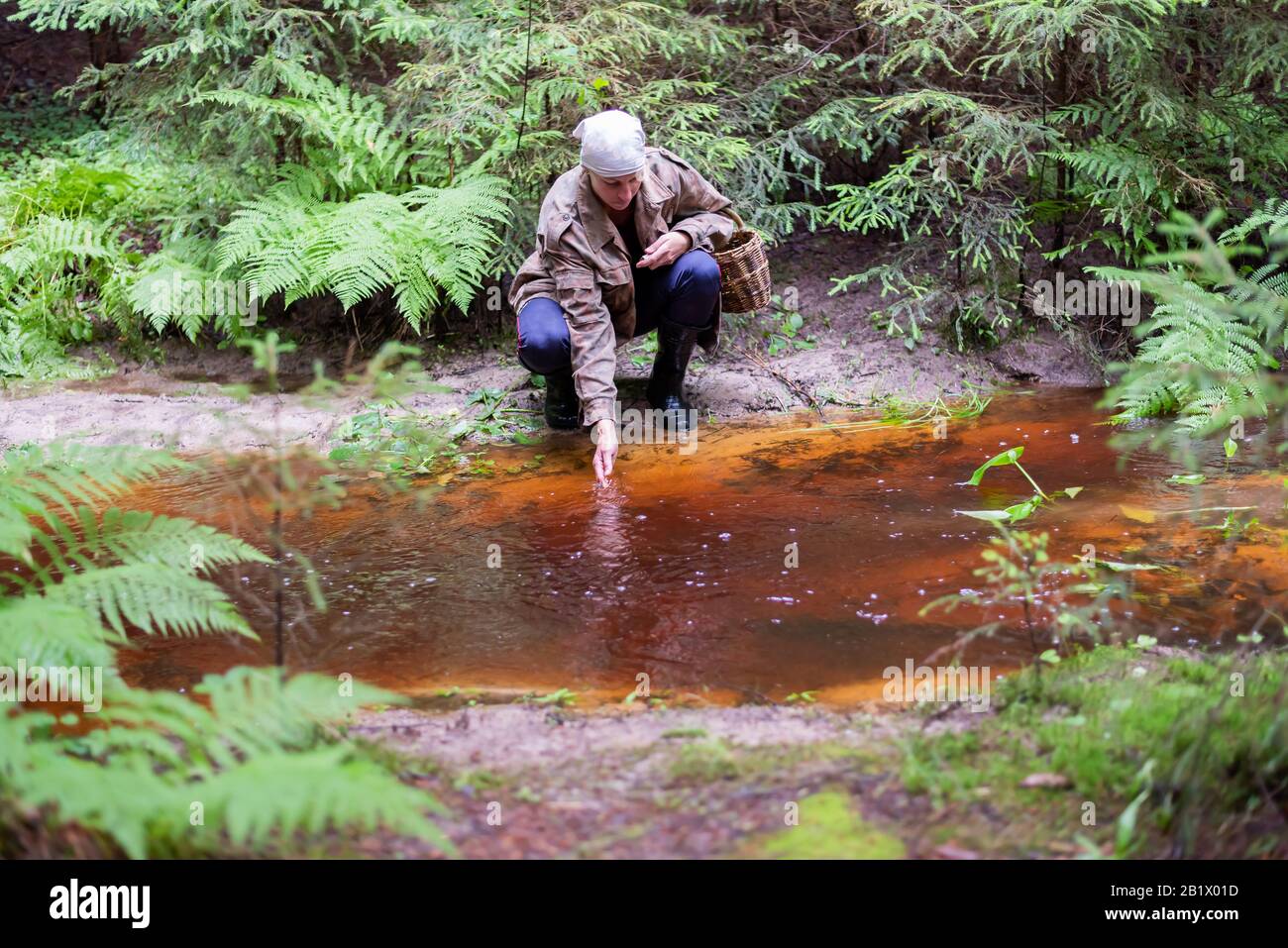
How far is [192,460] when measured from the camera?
17.7 feet

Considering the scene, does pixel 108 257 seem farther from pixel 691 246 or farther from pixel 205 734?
pixel 205 734

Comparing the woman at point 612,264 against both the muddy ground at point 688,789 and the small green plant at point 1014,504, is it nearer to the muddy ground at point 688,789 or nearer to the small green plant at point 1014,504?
the small green plant at point 1014,504

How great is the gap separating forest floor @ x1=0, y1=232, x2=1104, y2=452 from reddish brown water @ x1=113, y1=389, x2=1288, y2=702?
0.65 metres

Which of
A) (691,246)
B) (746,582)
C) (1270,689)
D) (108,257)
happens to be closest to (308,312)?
(108,257)

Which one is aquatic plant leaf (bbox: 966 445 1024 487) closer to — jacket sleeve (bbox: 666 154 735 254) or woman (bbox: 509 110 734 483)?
woman (bbox: 509 110 734 483)

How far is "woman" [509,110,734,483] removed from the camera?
4738 mm

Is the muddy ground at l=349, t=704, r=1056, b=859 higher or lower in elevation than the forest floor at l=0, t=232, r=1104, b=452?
lower

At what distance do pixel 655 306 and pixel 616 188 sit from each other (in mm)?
782

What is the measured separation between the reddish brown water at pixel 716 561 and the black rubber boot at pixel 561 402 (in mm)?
241

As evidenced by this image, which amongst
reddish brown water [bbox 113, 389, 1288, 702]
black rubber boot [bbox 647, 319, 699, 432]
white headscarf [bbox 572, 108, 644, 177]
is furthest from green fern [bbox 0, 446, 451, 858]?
black rubber boot [bbox 647, 319, 699, 432]

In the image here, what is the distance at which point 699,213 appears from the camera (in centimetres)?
539

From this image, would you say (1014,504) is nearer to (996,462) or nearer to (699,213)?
(996,462)

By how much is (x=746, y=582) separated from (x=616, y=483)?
1.26 meters

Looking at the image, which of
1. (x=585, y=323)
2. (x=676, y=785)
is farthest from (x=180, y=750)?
(x=585, y=323)
